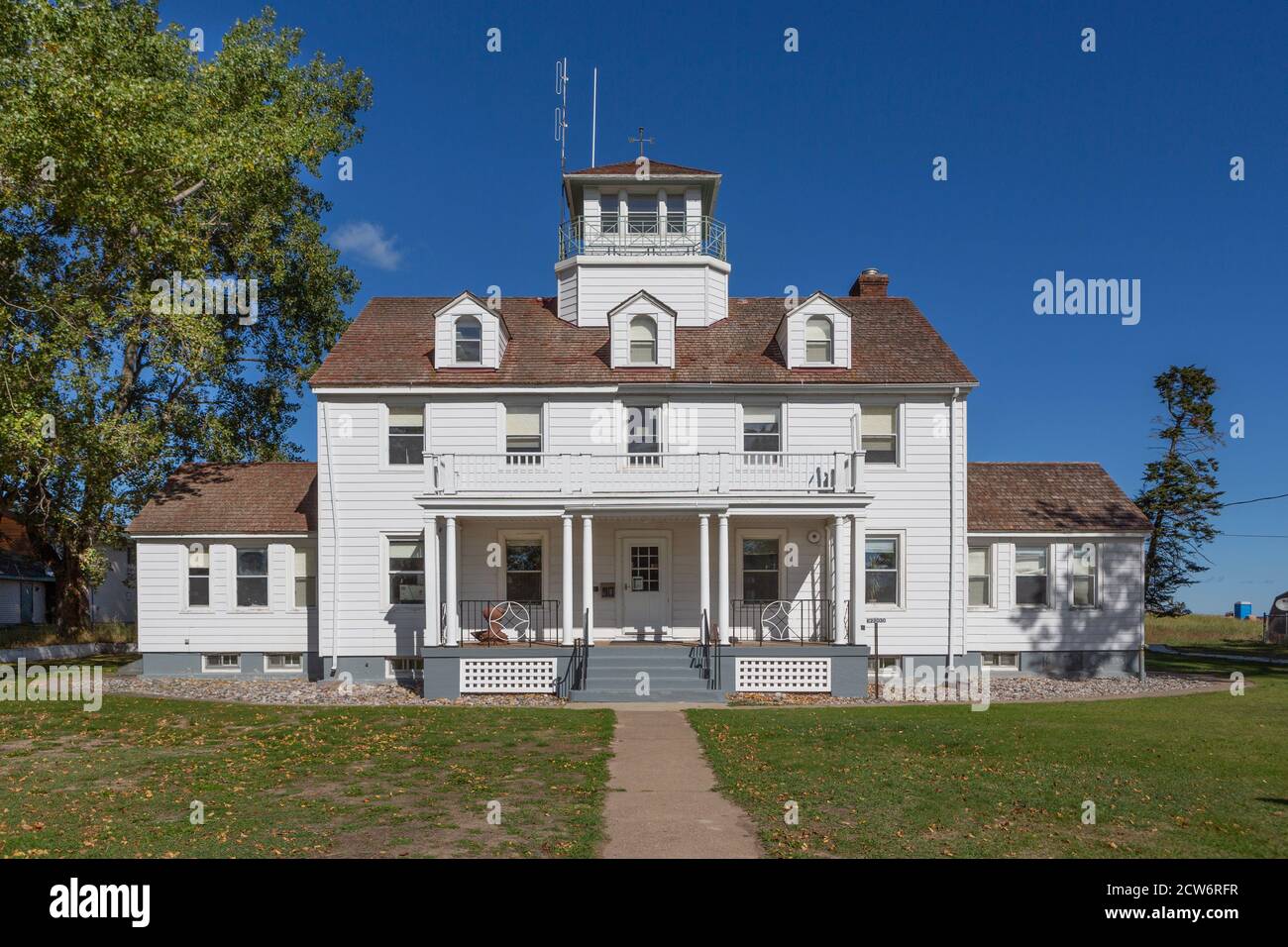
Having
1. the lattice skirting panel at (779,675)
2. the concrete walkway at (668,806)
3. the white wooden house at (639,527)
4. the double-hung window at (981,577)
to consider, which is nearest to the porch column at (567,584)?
the white wooden house at (639,527)

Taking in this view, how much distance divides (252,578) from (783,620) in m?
13.1

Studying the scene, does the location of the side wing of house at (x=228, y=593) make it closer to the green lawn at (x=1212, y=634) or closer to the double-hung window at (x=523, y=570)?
the double-hung window at (x=523, y=570)

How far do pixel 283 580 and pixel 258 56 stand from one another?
16531 millimetres

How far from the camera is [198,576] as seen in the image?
74.9 ft

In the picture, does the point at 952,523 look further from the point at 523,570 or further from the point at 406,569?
the point at 406,569

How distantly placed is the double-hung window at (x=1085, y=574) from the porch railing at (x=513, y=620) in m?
12.7

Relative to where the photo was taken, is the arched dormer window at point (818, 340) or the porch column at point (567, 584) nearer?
the porch column at point (567, 584)

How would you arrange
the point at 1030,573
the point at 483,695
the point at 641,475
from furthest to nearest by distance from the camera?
the point at 1030,573 < the point at 641,475 < the point at 483,695

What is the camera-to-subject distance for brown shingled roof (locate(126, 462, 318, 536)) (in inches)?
890

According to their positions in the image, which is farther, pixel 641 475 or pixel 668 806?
pixel 641 475

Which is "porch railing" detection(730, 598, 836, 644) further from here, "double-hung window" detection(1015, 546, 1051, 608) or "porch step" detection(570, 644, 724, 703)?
"double-hung window" detection(1015, 546, 1051, 608)

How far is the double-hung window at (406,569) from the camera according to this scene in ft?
70.8

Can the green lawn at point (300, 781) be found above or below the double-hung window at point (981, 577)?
below

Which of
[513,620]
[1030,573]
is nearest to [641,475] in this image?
[513,620]
